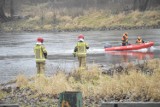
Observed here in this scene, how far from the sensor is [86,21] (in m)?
73.8

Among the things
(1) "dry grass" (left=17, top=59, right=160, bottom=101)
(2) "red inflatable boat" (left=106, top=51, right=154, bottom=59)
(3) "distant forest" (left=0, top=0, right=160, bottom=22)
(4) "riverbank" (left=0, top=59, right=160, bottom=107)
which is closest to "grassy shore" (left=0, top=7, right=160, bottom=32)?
(3) "distant forest" (left=0, top=0, right=160, bottom=22)

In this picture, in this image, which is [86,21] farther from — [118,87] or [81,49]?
[118,87]

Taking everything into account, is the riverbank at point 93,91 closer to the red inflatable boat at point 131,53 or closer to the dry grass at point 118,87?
the dry grass at point 118,87

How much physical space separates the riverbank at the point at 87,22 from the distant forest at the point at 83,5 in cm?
373

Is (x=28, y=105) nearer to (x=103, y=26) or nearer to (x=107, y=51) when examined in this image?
(x=107, y=51)

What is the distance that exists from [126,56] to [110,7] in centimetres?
5422

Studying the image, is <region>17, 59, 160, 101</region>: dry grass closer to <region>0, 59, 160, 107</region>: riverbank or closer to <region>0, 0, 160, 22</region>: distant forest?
<region>0, 59, 160, 107</region>: riverbank

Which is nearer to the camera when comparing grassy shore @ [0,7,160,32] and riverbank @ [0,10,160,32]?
riverbank @ [0,10,160,32]

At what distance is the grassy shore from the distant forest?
12.4 feet

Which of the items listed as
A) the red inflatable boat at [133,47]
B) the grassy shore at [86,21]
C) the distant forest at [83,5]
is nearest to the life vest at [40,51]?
the red inflatable boat at [133,47]

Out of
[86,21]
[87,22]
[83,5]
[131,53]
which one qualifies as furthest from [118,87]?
[83,5]

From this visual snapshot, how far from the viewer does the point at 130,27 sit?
6619 cm

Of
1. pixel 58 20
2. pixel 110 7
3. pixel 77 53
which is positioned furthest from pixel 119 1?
pixel 77 53

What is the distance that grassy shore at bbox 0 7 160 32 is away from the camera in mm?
68188
